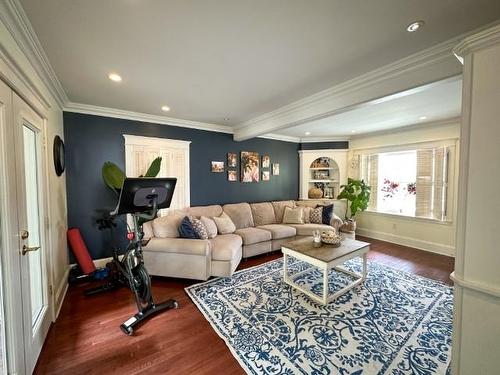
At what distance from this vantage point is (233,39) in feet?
5.49

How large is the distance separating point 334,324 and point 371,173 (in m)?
4.18

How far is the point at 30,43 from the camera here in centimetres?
162

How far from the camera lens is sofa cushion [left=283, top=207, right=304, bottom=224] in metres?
4.71

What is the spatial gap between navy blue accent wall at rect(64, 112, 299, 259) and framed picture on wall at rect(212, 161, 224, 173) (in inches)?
3.2

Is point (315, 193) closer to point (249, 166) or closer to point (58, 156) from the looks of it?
point (249, 166)

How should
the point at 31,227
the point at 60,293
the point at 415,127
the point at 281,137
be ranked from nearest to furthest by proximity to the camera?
1. the point at 31,227
2. the point at 60,293
3. the point at 415,127
4. the point at 281,137

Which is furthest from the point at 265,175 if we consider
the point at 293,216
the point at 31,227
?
A: the point at 31,227

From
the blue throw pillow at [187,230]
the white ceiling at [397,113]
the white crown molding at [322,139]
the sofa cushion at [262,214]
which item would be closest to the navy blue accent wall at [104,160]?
the sofa cushion at [262,214]

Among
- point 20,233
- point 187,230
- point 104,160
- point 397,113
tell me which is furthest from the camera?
point 397,113

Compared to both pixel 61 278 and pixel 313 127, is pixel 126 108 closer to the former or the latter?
pixel 61 278

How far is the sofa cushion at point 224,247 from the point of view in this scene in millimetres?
3001


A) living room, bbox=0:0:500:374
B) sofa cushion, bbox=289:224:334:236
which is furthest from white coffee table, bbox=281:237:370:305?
sofa cushion, bbox=289:224:334:236

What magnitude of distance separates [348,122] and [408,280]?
9.49ft

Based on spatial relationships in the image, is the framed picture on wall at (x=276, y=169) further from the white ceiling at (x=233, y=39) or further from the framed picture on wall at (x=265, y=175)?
the white ceiling at (x=233, y=39)
